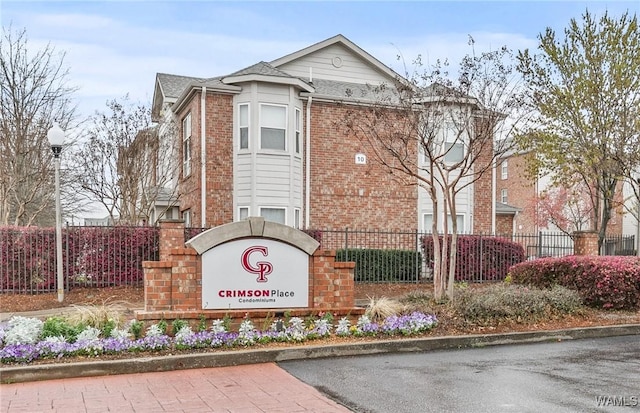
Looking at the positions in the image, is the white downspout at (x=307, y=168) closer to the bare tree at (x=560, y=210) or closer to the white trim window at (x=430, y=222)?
the white trim window at (x=430, y=222)

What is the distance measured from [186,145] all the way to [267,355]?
1366 cm

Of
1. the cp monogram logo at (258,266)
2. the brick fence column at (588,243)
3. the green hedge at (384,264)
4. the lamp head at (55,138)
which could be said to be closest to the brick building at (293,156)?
the green hedge at (384,264)

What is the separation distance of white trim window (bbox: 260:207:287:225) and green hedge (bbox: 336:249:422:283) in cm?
248

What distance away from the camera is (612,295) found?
11.3m

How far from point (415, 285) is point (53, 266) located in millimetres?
9992

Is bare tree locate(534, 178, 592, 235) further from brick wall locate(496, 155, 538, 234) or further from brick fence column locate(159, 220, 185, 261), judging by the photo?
brick fence column locate(159, 220, 185, 261)

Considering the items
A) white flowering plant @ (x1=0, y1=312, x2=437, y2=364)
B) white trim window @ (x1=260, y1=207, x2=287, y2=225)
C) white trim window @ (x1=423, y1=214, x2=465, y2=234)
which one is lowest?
white flowering plant @ (x1=0, y1=312, x2=437, y2=364)

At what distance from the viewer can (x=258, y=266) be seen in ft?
29.5

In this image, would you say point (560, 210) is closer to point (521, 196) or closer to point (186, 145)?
point (521, 196)

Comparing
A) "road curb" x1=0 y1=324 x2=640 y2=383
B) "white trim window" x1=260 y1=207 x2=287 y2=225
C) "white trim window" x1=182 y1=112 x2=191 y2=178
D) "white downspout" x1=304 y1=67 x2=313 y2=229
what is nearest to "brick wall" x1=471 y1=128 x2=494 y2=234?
"white downspout" x1=304 y1=67 x2=313 y2=229

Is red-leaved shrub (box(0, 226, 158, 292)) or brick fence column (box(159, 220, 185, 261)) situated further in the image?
red-leaved shrub (box(0, 226, 158, 292))

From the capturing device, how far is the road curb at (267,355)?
6566 millimetres

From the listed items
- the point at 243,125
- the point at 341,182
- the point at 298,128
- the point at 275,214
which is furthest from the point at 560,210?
the point at 243,125

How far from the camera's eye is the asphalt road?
5453 millimetres
